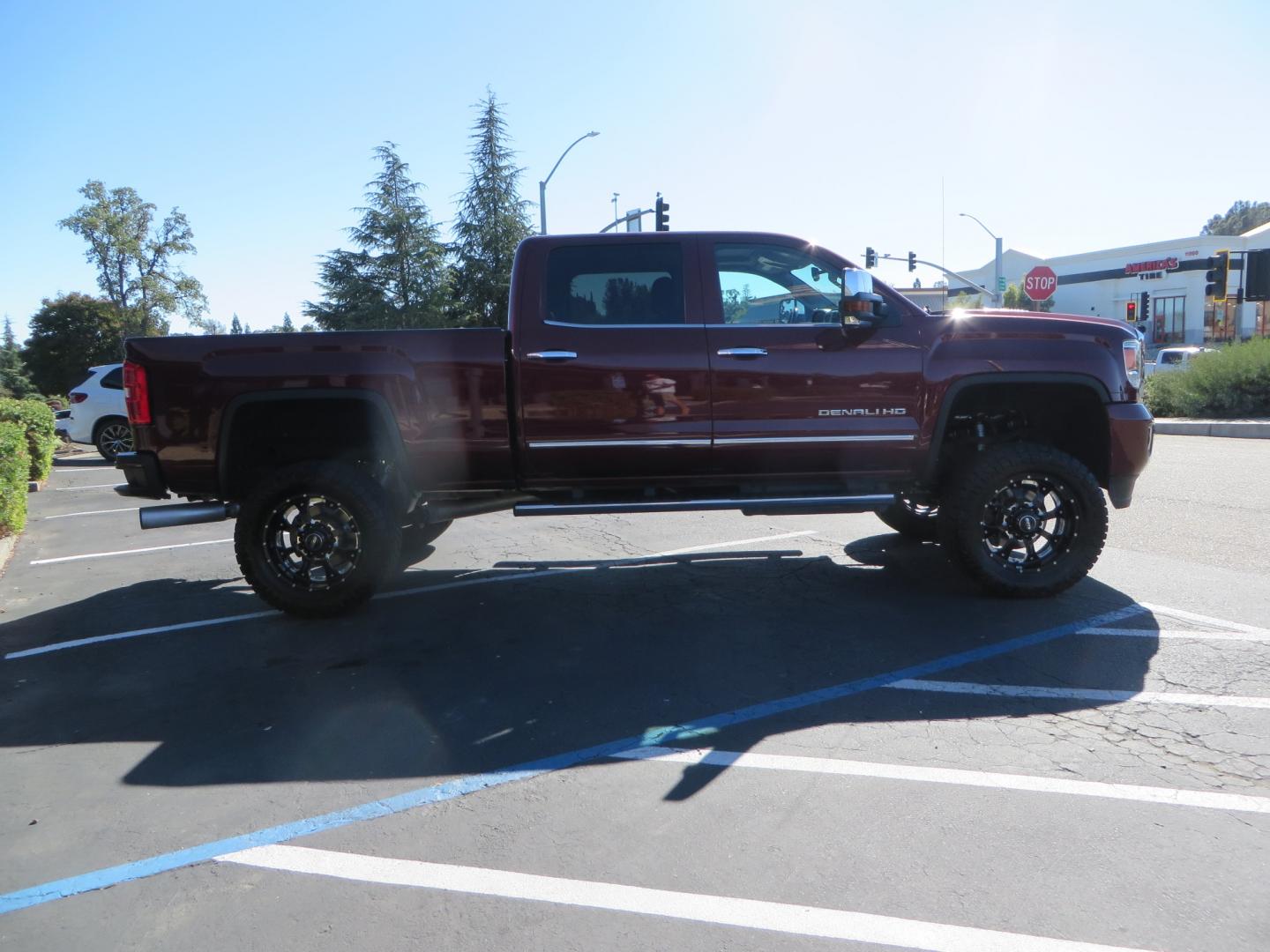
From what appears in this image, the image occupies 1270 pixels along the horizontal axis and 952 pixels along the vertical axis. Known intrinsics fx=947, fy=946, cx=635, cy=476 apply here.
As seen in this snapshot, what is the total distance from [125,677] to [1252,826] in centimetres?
492

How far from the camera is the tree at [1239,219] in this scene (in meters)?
105

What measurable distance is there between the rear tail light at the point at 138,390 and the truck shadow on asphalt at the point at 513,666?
1292 millimetres

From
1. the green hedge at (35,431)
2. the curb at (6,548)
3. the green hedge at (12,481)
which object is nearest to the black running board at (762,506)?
the curb at (6,548)

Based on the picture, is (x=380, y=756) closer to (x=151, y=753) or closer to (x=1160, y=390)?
(x=151, y=753)

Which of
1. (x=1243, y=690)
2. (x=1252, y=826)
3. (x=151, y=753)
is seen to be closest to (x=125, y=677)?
(x=151, y=753)

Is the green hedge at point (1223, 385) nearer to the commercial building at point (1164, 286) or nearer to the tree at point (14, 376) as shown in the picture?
the commercial building at point (1164, 286)

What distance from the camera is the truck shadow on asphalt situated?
152 inches

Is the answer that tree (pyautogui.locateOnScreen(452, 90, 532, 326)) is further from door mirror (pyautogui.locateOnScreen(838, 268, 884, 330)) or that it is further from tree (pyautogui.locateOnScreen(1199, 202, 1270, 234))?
tree (pyautogui.locateOnScreen(1199, 202, 1270, 234))

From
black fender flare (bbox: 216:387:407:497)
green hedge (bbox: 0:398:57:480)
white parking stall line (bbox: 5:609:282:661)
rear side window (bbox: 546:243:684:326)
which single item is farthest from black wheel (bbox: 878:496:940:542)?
green hedge (bbox: 0:398:57:480)

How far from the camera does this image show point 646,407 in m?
5.56

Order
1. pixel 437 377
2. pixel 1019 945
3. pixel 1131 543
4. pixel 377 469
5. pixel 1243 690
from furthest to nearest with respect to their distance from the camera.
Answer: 1. pixel 1131 543
2. pixel 377 469
3. pixel 437 377
4. pixel 1243 690
5. pixel 1019 945

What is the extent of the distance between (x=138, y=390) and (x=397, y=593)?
6.64 feet

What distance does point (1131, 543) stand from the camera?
7.16m

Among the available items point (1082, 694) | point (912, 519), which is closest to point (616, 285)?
point (912, 519)
